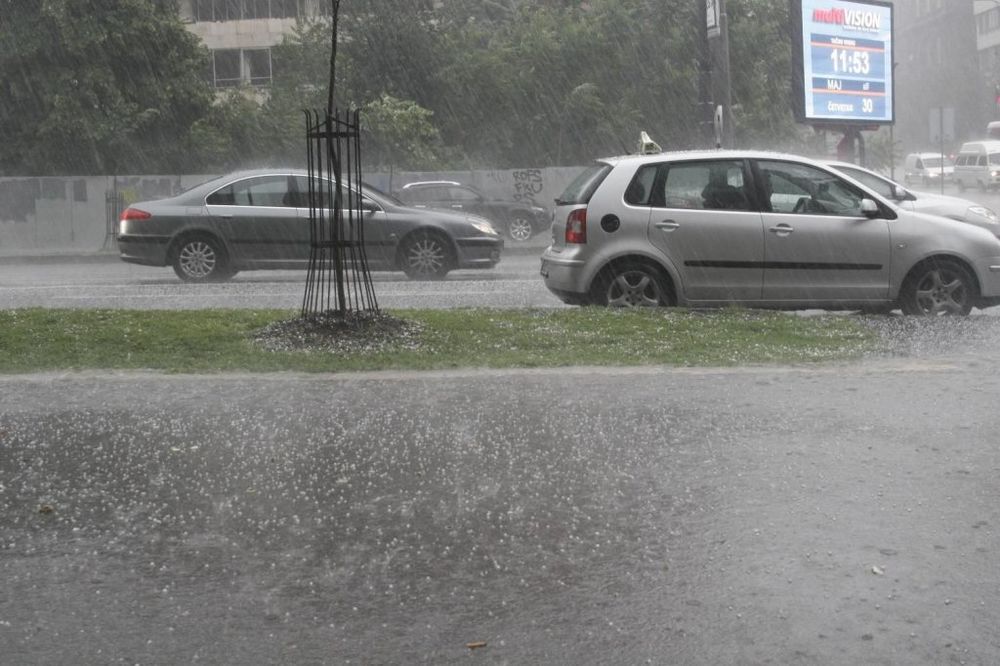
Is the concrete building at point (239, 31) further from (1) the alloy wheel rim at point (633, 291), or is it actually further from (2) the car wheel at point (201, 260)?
(1) the alloy wheel rim at point (633, 291)

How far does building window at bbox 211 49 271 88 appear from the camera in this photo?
50250mm

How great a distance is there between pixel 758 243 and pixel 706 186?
682 mm

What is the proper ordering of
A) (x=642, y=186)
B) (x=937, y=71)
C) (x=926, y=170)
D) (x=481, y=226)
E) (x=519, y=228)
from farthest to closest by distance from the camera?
(x=937, y=71), (x=926, y=170), (x=519, y=228), (x=481, y=226), (x=642, y=186)

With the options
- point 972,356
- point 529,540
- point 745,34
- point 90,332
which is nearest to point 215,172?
point 745,34

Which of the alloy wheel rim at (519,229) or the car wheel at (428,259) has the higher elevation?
the alloy wheel rim at (519,229)

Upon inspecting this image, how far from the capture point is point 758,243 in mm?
10820

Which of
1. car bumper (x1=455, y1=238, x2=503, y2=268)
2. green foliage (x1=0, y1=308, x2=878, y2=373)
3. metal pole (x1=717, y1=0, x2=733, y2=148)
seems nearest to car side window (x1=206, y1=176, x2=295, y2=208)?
car bumper (x1=455, y1=238, x2=503, y2=268)

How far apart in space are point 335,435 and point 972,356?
4577mm

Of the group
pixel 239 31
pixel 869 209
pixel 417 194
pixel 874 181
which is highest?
pixel 239 31

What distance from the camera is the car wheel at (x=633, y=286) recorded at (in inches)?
427

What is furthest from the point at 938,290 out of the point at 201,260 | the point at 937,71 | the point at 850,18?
the point at 937,71

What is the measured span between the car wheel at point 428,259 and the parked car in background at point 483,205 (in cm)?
1050

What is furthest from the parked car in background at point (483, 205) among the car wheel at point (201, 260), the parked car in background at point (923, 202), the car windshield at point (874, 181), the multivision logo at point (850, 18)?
the parked car in background at point (923, 202)

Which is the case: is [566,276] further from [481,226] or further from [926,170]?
[926,170]
